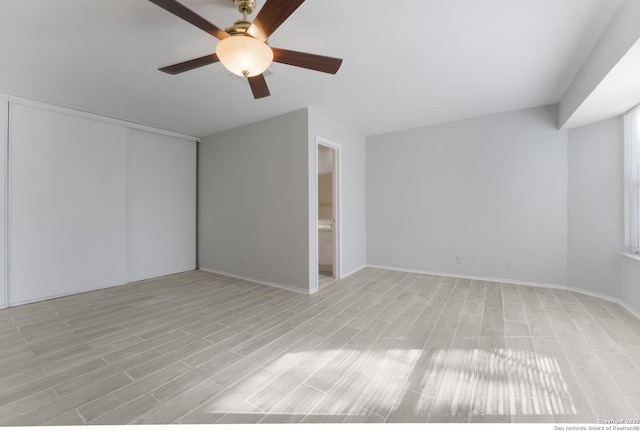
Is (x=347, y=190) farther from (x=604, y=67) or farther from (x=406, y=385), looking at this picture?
(x=406, y=385)

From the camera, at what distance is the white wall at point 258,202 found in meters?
3.83

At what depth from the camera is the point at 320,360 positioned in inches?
81.2

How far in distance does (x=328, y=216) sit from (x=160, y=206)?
355cm

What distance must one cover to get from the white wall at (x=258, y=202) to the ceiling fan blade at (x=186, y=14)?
2.17 m

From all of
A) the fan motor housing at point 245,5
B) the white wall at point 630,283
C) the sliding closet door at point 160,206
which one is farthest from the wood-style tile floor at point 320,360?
the fan motor housing at point 245,5

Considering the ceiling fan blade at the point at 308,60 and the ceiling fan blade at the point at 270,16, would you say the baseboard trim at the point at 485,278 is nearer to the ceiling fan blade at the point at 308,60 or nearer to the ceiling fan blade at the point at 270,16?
the ceiling fan blade at the point at 308,60

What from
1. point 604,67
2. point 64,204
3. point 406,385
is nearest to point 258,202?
point 64,204

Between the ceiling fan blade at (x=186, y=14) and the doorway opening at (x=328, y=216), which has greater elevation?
the ceiling fan blade at (x=186, y=14)

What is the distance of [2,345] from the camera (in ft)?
7.62

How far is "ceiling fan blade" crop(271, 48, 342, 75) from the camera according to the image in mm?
1807

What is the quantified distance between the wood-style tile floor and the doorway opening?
1130mm

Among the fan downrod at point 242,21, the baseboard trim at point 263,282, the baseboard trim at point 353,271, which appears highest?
the fan downrod at point 242,21

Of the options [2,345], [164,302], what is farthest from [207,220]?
[2,345]

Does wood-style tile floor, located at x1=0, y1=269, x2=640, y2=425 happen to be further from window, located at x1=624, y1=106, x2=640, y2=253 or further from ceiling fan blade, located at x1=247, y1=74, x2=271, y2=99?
ceiling fan blade, located at x1=247, y1=74, x2=271, y2=99
